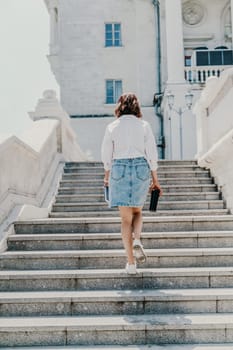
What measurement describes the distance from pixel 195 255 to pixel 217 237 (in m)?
0.65

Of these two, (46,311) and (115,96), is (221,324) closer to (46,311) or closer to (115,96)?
(46,311)

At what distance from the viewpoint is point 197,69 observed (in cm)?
2220

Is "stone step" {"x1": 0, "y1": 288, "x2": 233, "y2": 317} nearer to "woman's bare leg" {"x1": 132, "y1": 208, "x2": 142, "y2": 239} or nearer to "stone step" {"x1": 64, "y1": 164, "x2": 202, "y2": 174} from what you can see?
"woman's bare leg" {"x1": 132, "y1": 208, "x2": 142, "y2": 239}

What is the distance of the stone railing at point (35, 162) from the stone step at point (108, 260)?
654 mm

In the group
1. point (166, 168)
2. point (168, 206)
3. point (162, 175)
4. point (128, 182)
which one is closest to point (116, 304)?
point (128, 182)

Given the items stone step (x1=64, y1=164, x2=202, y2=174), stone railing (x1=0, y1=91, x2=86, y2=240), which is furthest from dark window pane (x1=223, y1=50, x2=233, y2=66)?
stone step (x1=64, y1=164, x2=202, y2=174)

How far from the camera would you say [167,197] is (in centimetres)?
830

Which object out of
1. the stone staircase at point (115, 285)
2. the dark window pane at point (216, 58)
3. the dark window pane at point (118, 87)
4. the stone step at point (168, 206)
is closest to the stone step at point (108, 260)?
the stone staircase at point (115, 285)

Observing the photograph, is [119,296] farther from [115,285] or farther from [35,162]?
[35,162]

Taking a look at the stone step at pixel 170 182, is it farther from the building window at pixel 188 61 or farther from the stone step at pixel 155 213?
the building window at pixel 188 61

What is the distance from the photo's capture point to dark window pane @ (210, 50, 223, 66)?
74.3ft

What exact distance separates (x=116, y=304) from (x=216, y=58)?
65.6 ft

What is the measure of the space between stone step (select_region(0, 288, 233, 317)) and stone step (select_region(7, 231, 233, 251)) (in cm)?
131

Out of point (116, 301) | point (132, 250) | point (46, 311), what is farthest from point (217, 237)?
point (46, 311)
